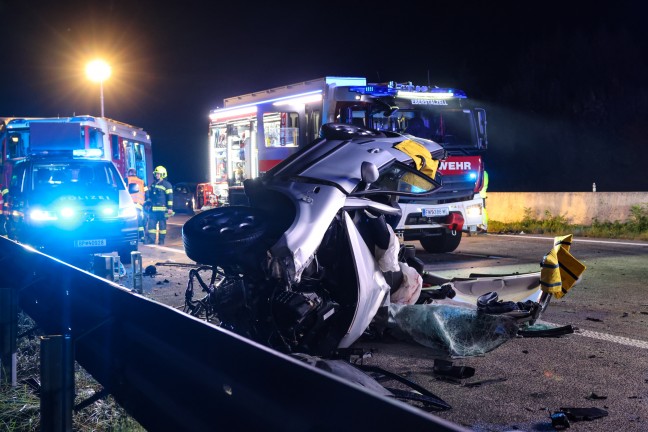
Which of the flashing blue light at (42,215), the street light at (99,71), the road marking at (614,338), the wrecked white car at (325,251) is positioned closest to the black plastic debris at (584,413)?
the wrecked white car at (325,251)

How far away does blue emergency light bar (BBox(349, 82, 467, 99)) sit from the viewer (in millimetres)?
12914

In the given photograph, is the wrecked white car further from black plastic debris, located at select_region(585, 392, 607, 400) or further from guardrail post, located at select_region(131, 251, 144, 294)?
guardrail post, located at select_region(131, 251, 144, 294)

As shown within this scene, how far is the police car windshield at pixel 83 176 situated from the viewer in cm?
1340

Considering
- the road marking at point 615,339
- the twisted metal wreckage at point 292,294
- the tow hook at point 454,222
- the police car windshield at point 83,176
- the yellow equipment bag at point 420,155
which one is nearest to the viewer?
the twisted metal wreckage at point 292,294

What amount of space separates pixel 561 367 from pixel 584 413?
1.10 metres

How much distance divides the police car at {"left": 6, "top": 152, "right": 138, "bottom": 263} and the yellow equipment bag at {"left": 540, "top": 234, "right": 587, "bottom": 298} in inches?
342

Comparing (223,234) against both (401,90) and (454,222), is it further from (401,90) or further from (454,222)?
(401,90)

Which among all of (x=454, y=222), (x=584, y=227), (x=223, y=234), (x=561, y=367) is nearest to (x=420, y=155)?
(x=223, y=234)

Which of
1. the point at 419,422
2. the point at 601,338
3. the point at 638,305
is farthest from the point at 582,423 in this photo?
the point at 638,305

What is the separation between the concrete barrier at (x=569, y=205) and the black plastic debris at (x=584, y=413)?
42.2ft

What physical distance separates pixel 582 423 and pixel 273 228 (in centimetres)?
228

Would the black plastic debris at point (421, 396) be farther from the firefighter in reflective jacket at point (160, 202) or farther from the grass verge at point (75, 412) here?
the firefighter in reflective jacket at point (160, 202)

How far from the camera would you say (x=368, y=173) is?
5.08 meters

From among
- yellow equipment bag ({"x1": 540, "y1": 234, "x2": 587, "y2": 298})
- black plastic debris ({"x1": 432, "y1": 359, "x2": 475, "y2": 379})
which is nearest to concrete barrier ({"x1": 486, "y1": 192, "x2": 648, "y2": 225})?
yellow equipment bag ({"x1": 540, "y1": 234, "x2": 587, "y2": 298})
